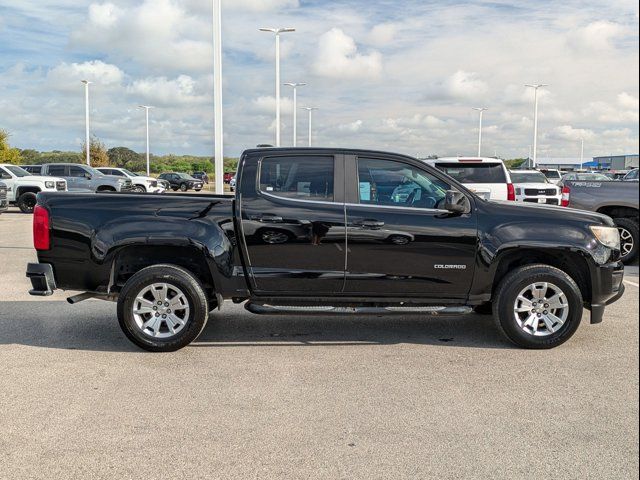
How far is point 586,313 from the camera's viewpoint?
740cm

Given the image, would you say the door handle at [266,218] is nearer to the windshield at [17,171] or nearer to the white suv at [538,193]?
the white suv at [538,193]

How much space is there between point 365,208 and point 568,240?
1.92 meters

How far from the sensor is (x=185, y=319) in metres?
5.74

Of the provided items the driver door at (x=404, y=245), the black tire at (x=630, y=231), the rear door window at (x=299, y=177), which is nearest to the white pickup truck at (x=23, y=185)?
the rear door window at (x=299, y=177)

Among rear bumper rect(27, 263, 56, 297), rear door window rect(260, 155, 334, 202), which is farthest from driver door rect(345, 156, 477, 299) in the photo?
rear bumper rect(27, 263, 56, 297)

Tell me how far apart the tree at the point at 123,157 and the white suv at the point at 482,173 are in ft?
211

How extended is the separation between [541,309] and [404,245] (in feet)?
4.69

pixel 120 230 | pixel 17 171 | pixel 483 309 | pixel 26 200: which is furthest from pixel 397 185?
pixel 17 171

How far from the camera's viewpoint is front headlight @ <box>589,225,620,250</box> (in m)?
5.86

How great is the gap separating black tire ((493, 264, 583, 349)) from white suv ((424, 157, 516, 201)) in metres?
6.52

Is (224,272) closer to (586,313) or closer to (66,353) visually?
(66,353)

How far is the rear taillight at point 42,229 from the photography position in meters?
5.78

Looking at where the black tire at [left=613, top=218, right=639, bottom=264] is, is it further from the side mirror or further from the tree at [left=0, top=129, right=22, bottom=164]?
the tree at [left=0, top=129, right=22, bottom=164]

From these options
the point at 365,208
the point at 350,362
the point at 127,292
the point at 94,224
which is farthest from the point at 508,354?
the point at 94,224
